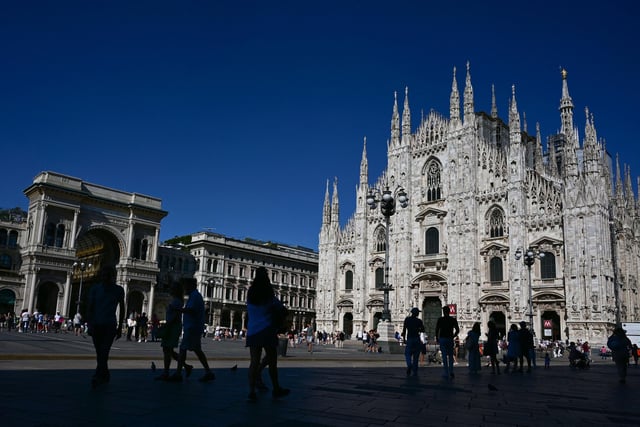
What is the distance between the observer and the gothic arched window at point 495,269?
43.3 metres

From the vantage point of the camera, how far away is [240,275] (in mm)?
68188

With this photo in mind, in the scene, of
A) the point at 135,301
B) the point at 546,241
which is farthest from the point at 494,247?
the point at 135,301

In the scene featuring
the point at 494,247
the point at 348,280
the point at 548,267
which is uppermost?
the point at 494,247

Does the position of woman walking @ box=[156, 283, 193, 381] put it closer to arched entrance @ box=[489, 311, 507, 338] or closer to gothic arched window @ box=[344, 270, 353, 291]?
arched entrance @ box=[489, 311, 507, 338]

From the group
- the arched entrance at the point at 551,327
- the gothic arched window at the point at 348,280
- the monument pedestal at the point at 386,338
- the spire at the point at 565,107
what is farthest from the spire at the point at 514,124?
the monument pedestal at the point at 386,338

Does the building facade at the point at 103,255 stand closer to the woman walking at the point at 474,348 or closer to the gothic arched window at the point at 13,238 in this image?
the gothic arched window at the point at 13,238

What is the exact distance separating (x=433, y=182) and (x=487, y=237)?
7.84 m

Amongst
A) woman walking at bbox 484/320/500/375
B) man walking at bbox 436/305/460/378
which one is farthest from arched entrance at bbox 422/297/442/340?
man walking at bbox 436/305/460/378

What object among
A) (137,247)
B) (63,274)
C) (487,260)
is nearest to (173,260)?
(137,247)

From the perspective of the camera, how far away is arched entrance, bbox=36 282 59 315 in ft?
160

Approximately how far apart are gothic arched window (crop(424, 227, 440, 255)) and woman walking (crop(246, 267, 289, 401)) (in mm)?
42339

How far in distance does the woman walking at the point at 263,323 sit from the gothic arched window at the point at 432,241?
42339 mm

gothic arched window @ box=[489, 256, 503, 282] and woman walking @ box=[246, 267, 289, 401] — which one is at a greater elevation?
gothic arched window @ box=[489, 256, 503, 282]

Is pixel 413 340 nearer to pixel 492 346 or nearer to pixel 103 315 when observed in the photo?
pixel 492 346
